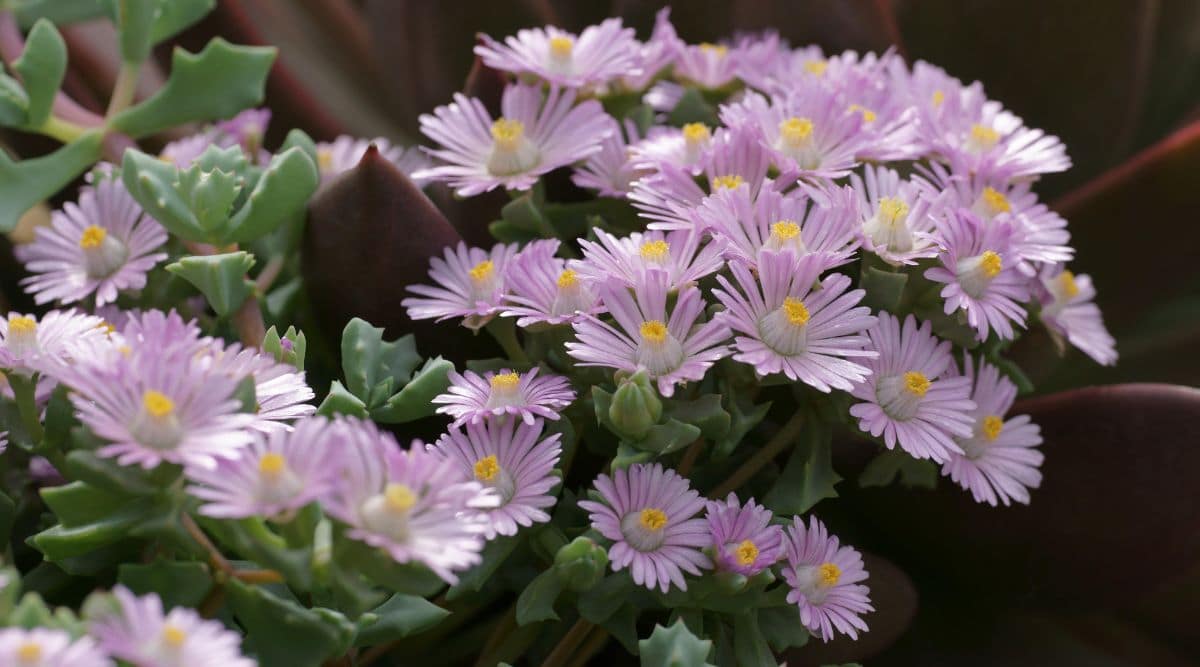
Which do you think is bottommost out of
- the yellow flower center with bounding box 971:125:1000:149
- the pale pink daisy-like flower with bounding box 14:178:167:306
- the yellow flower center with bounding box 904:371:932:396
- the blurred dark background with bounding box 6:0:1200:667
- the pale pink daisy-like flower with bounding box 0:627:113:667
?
the blurred dark background with bounding box 6:0:1200:667

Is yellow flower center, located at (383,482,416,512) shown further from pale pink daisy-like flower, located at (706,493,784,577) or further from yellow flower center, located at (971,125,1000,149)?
yellow flower center, located at (971,125,1000,149)

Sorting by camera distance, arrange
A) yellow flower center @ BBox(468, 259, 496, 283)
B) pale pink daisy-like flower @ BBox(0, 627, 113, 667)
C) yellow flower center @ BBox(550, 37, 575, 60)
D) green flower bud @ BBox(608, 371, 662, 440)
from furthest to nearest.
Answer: yellow flower center @ BBox(550, 37, 575, 60), yellow flower center @ BBox(468, 259, 496, 283), green flower bud @ BBox(608, 371, 662, 440), pale pink daisy-like flower @ BBox(0, 627, 113, 667)

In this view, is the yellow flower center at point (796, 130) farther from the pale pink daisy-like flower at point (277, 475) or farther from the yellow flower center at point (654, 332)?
the pale pink daisy-like flower at point (277, 475)

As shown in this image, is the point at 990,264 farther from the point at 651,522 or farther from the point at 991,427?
the point at 651,522

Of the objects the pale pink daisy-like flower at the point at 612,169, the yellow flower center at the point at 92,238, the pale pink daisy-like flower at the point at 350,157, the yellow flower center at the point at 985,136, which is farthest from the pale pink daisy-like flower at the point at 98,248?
the yellow flower center at the point at 985,136

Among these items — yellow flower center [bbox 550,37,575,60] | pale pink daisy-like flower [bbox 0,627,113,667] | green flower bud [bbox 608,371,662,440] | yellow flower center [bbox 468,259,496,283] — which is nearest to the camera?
pale pink daisy-like flower [bbox 0,627,113,667]

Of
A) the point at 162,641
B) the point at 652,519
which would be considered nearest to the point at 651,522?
the point at 652,519

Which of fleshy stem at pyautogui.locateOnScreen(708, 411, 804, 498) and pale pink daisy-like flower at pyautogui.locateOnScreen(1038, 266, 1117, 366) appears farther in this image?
pale pink daisy-like flower at pyautogui.locateOnScreen(1038, 266, 1117, 366)

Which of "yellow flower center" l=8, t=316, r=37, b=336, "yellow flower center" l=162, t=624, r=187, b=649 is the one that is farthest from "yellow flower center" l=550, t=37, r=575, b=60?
"yellow flower center" l=162, t=624, r=187, b=649
